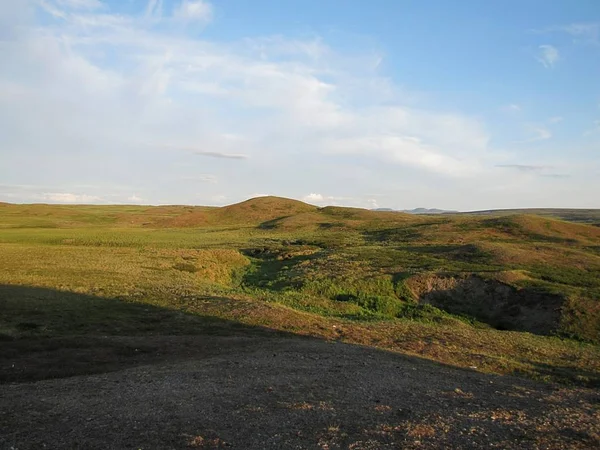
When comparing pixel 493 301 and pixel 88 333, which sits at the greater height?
pixel 88 333

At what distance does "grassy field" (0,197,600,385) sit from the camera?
78.3 feet

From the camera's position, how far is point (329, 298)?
1582 inches

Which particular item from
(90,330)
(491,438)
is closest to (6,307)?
(90,330)

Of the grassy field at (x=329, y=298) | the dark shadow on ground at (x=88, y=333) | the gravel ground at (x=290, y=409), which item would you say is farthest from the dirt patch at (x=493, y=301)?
the dark shadow on ground at (x=88, y=333)

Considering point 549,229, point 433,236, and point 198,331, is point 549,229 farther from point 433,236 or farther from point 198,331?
point 198,331

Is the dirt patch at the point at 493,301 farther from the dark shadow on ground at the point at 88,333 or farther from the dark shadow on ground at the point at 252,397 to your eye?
the dark shadow on ground at the point at 88,333

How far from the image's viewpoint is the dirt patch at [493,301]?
34.5 m

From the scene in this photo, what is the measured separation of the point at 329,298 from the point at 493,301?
13248 mm

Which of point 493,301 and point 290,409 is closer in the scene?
point 290,409

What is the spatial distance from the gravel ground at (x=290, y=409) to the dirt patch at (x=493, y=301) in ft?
56.5

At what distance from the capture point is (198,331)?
25.1 metres

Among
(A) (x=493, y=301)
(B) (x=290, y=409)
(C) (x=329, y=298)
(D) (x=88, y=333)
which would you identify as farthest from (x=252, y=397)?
(A) (x=493, y=301)

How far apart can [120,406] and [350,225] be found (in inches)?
3790

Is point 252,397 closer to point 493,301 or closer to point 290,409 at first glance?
point 290,409
